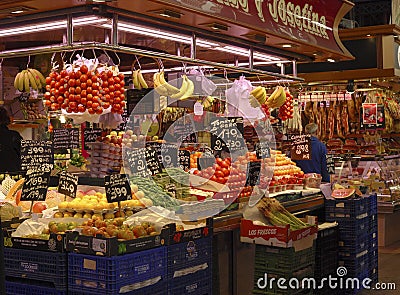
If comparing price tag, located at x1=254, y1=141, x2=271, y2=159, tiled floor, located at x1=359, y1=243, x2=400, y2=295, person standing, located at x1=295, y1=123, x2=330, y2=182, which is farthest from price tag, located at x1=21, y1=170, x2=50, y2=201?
person standing, located at x1=295, y1=123, x2=330, y2=182

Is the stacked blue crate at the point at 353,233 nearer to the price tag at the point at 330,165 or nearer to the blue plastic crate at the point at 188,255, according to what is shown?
the price tag at the point at 330,165

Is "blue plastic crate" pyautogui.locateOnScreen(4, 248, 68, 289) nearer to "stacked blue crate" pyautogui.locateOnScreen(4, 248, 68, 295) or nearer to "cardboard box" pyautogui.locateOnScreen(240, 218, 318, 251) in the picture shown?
"stacked blue crate" pyautogui.locateOnScreen(4, 248, 68, 295)

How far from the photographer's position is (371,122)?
457 inches

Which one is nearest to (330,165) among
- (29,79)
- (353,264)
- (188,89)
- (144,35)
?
(353,264)

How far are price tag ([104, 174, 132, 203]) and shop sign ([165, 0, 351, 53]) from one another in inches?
52.5

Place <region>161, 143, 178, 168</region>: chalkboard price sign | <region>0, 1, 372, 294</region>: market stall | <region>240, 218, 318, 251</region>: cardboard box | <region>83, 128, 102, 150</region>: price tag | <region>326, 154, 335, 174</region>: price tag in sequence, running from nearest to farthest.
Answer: <region>0, 1, 372, 294</region>: market stall
<region>240, 218, 318, 251</region>: cardboard box
<region>161, 143, 178, 168</region>: chalkboard price sign
<region>83, 128, 102, 150</region>: price tag
<region>326, 154, 335, 174</region>: price tag

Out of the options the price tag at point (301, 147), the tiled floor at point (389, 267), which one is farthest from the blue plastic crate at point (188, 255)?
the price tag at point (301, 147)

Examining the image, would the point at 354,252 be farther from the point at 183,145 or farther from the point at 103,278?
the point at 103,278

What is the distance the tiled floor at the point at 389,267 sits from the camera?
7109 mm

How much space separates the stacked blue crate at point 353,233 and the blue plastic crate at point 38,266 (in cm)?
360

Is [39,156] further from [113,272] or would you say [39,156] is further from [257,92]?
[257,92]

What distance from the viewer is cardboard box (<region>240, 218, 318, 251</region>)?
553 cm

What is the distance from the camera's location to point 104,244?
3969mm

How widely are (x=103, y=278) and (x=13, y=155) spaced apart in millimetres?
4713
